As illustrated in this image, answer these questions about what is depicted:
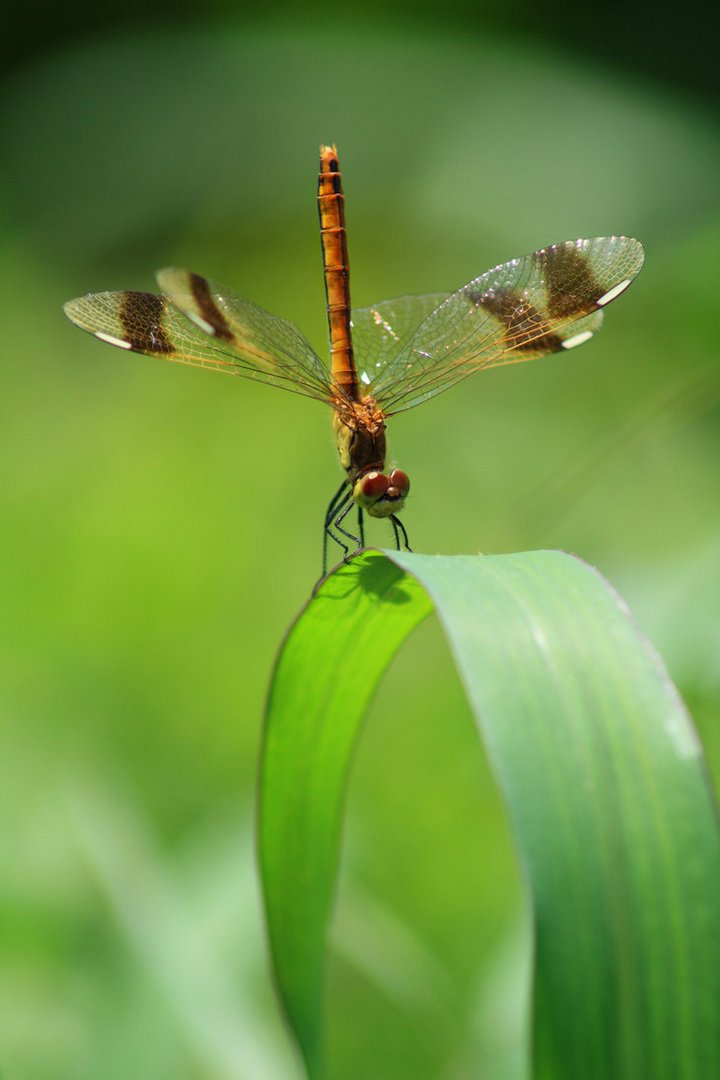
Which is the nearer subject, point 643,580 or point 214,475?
point 643,580

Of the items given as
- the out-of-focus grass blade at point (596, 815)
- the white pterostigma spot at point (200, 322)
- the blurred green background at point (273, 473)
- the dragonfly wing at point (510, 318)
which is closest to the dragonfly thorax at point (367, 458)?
the dragonfly wing at point (510, 318)

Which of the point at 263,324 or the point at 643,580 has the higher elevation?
the point at 263,324

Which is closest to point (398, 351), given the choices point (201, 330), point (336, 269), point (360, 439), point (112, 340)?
point (336, 269)

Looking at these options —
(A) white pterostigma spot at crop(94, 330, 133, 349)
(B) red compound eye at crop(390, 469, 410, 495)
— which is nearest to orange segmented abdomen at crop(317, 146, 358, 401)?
(B) red compound eye at crop(390, 469, 410, 495)

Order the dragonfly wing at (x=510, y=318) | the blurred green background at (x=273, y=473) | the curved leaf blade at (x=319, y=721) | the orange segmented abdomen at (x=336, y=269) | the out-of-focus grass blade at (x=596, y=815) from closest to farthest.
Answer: the out-of-focus grass blade at (x=596, y=815), the curved leaf blade at (x=319, y=721), the blurred green background at (x=273, y=473), the dragonfly wing at (x=510, y=318), the orange segmented abdomen at (x=336, y=269)

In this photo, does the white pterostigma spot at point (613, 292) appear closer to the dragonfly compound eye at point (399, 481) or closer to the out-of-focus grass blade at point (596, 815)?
the dragonfly compound eye at point (399, 481)

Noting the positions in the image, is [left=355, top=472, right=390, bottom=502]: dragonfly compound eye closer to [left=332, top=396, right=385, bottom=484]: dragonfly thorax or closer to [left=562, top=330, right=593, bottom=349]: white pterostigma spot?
[left=332, top=396, right=385, bottom=484]: dragonfly thorax

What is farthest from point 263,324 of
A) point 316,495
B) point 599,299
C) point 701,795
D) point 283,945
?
point 316,495

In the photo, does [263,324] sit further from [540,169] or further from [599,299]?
[540,169]
